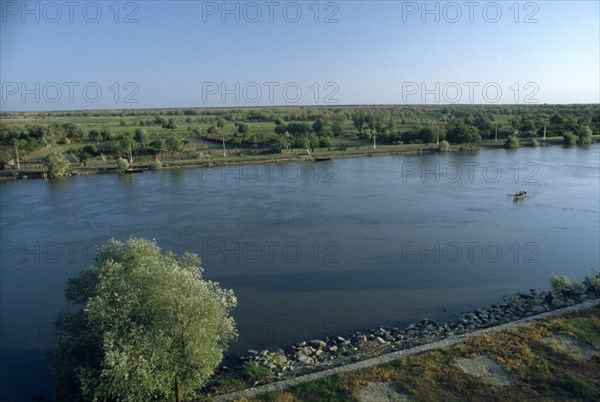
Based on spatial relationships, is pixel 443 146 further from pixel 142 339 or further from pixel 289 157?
pixel 142 339

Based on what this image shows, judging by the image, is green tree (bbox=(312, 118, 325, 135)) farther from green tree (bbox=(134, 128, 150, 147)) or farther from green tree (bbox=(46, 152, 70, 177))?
green tree (bbox=(46, 152, 70, 177))

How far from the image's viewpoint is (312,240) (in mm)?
10922

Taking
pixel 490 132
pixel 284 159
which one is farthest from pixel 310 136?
pixel 490 132

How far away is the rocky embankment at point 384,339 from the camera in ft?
18.6

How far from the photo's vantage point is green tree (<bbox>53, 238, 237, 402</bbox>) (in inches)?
166

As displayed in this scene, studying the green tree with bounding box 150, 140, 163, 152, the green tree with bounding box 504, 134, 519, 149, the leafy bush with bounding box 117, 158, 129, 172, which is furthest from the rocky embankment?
the green tree with bounding box 504, 134, 519, 149

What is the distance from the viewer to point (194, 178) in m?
20.0

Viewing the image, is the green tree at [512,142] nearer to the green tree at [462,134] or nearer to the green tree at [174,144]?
the green tree at [462,134]

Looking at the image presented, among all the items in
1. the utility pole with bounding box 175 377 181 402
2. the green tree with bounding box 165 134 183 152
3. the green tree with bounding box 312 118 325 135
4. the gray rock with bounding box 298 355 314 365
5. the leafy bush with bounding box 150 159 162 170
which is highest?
the green tree with bounding box 312 118 325 135

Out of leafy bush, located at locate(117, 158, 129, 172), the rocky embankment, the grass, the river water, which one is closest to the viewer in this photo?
the grass

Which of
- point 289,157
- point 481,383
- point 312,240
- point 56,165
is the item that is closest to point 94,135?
point 56,165

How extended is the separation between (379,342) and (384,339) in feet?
0.65

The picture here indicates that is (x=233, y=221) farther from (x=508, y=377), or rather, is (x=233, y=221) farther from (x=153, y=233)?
(x=508, y=377)

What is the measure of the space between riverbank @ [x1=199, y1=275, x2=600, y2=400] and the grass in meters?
0.21
